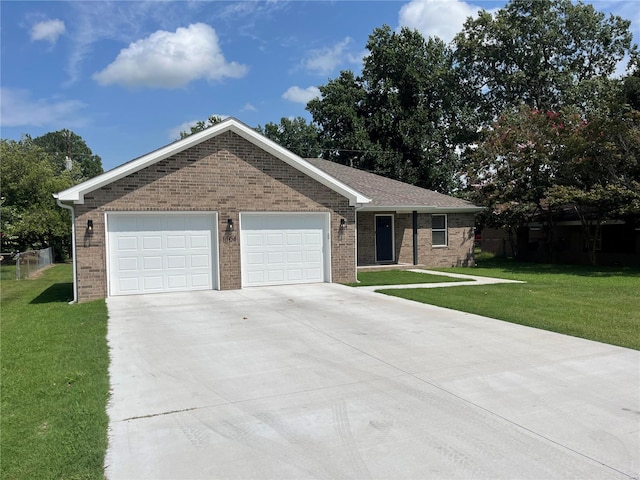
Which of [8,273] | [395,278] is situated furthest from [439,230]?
[8,273]

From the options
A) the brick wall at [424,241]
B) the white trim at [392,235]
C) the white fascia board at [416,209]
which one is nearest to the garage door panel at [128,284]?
the white fascia board at [416,209]

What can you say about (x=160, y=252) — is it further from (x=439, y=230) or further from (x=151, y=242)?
(x=439, y=230)

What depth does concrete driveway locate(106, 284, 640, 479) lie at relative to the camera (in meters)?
3.58

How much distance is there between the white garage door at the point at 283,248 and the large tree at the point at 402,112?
2198 cm

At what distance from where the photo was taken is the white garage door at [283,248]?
13.8 meters

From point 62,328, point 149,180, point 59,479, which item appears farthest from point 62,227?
point 59,479

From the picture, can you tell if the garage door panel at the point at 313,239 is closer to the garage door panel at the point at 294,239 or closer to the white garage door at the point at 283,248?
the white garage door at the point at 283,248

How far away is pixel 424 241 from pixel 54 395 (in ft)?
58.6

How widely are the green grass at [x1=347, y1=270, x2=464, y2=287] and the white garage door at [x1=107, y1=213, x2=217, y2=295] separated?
14.7ft

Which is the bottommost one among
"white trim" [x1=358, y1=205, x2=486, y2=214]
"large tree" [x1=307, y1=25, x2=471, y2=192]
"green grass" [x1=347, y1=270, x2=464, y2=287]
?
"green grass" [x1=347, y1=270, x2=464, y2=287]

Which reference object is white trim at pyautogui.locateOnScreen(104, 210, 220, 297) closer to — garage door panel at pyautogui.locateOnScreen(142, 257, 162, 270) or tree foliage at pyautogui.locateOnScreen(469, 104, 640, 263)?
garage door panel at pyautogui.locateOnScreen(142, 257, 162, 270)

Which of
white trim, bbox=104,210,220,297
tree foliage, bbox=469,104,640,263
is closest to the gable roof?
white trim, bbox=104,210,220,297

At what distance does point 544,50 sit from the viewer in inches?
1369

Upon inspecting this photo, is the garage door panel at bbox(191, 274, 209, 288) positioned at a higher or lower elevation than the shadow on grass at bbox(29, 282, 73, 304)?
higher
